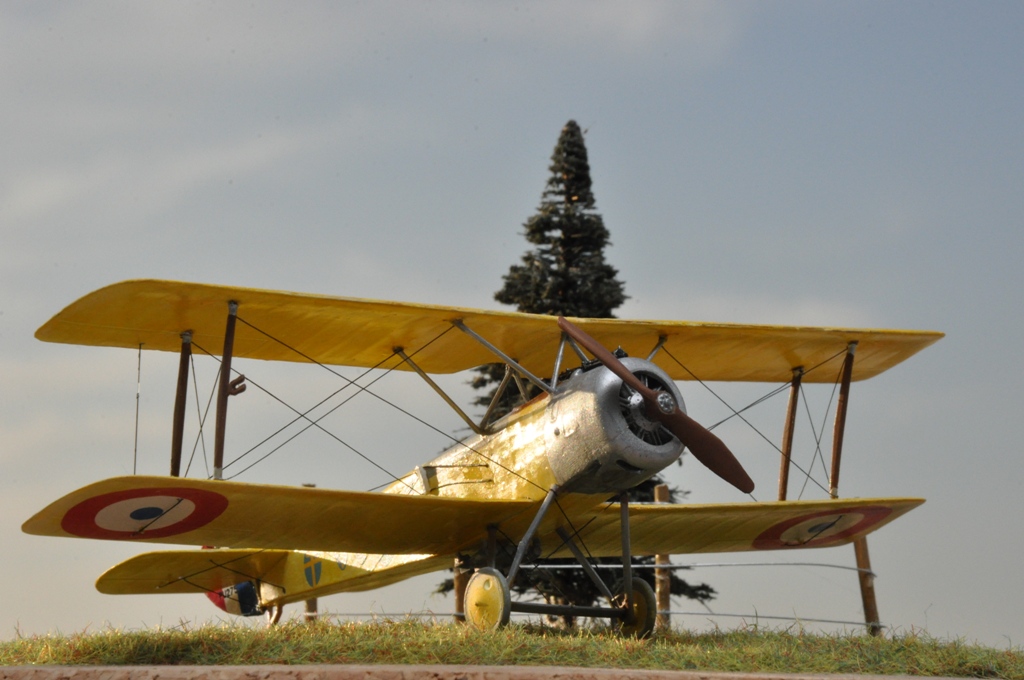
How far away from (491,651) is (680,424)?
2702 millimetres

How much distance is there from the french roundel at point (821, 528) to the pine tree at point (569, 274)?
5892mm

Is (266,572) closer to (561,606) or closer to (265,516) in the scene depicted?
(265,516)

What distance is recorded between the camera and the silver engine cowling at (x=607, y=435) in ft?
33.5

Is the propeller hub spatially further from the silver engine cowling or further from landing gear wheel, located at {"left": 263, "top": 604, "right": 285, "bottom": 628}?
landing gear wheel, located at {"left": 263, "top": 604, "right": 285, "bottom": 628}

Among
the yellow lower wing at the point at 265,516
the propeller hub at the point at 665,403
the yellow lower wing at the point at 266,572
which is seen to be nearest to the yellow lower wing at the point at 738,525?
the yellow lower wing at the point at 265,516

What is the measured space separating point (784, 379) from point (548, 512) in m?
Answer: 4.55

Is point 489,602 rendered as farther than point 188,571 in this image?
No

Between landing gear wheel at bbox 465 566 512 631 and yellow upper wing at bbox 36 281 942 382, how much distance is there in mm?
2509

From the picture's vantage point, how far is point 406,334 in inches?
457

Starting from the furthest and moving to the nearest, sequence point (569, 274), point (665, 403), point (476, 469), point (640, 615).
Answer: point (569, 274) < point (640, 615) < point (476, 469) < point (665, 403)

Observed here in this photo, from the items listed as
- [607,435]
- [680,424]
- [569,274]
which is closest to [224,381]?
[607,435]

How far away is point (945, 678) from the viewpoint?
9.31 metres

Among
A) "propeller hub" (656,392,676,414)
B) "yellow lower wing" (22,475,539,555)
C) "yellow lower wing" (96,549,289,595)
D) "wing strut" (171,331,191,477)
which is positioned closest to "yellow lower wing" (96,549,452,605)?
"yellow lower wing" (96,549,289,595)

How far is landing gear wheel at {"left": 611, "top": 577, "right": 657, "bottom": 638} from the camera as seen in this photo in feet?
38.5
